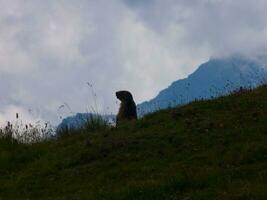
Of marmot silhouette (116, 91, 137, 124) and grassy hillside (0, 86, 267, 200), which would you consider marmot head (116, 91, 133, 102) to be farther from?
grassy hillside (0, 86, 267, 200)

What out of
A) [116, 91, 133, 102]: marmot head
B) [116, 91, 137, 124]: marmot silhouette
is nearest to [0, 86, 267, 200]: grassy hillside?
[116, 91, 137, 124]: marmot silhouette

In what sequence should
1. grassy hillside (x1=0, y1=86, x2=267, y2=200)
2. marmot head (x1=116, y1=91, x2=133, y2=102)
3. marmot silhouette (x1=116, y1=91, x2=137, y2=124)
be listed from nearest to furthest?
grassy hillside (x1=0, y1=86, x2=267, y2=200), marmot silhouette (x1=116, y1=91, x2=137, y2=124), marmot head (x1=116, y1=91, x2=133, y2=102)

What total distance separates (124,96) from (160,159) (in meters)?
8.77

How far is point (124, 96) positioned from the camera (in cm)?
2250

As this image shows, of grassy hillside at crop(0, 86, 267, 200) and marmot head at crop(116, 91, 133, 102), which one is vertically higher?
marmot head at crop(116, 91, 133, 102)

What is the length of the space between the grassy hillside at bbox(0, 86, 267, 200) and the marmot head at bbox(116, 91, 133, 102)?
4282 mm

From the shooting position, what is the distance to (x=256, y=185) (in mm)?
10695

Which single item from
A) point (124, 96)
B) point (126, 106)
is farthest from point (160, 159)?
point (124, 96)

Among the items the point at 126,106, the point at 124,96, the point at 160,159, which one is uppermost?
the point at 124,96

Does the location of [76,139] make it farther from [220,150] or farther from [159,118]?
[220,150]

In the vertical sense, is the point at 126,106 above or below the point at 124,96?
below

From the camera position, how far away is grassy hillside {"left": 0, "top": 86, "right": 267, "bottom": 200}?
11367mm

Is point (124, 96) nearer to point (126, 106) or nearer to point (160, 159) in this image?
point (126, 106)

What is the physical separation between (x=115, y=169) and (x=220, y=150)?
6.59 feet
